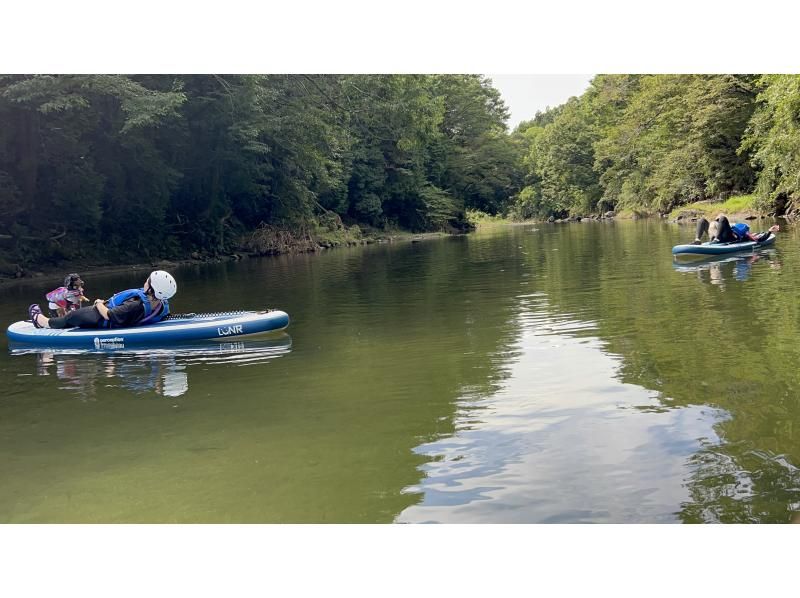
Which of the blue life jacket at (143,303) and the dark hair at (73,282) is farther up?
the dark hair at (73,282)

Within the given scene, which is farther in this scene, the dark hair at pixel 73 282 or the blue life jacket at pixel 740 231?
the blue life jacket at pixel 740 231

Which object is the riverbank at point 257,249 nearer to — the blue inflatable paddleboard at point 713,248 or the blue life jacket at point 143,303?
the blue life jacket at point 143,303

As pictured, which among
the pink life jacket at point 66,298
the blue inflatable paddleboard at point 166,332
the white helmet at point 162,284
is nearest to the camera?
the blue inflatable paddleboard at point 166,332

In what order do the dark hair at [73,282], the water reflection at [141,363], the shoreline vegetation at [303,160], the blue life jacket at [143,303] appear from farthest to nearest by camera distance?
the shoreline vegetation at [303,160], the dark hair at [73,282], the blue life jacket at [143,303], the water reflection at [141,363]

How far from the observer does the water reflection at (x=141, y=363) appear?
670 cm

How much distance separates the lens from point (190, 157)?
25.6 meters

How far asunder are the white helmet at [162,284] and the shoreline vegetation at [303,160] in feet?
37.3

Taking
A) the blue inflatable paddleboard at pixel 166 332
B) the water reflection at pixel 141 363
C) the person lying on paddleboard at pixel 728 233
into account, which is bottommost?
the water reflection at pixel 141 363

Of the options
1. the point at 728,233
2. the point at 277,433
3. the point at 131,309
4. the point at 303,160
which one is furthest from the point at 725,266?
the point at 303,160

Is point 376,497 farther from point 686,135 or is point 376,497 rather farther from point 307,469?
point 686,135

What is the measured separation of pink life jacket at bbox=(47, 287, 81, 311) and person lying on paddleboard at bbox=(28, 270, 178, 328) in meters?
0.69

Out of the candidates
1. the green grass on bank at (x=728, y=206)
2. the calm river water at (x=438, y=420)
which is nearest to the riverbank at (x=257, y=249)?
the green grass on bank at (x=728, y=206)

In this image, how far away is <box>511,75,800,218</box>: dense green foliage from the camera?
22553mm

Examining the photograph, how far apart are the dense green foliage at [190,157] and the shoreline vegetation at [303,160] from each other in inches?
2.3
